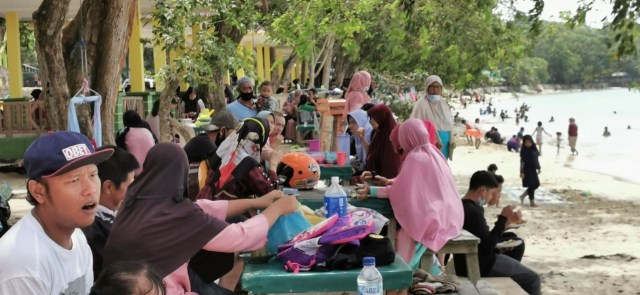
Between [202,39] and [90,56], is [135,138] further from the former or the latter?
[202,39]

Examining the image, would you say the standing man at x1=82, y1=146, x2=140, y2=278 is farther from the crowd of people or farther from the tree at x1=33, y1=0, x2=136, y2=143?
the tree at x1=33, y1=0, x2=136, y2=143

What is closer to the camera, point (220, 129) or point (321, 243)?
point (321, 243)

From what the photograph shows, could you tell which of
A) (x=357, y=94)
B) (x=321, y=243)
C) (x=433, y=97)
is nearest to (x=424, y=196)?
(x=321, y=243)

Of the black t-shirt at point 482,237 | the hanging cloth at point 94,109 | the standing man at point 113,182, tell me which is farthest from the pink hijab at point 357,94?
the standing man at point 113,182

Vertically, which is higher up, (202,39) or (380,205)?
(202,39)

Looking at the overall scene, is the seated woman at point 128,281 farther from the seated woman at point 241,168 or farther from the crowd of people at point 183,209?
the seated woman at point 241,168

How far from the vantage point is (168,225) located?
12.7 feet

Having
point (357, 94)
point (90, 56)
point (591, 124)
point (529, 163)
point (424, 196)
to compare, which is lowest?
point (591, 124)

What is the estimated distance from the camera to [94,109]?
841 centimetres

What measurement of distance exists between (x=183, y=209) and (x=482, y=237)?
3.16 m

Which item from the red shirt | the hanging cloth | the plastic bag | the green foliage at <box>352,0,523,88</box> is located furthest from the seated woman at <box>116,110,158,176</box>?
the red shirt

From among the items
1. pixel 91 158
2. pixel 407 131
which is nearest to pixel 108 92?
pixel 407 131

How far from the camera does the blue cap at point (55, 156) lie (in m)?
2.78

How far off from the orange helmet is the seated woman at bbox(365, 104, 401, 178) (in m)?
1.06
